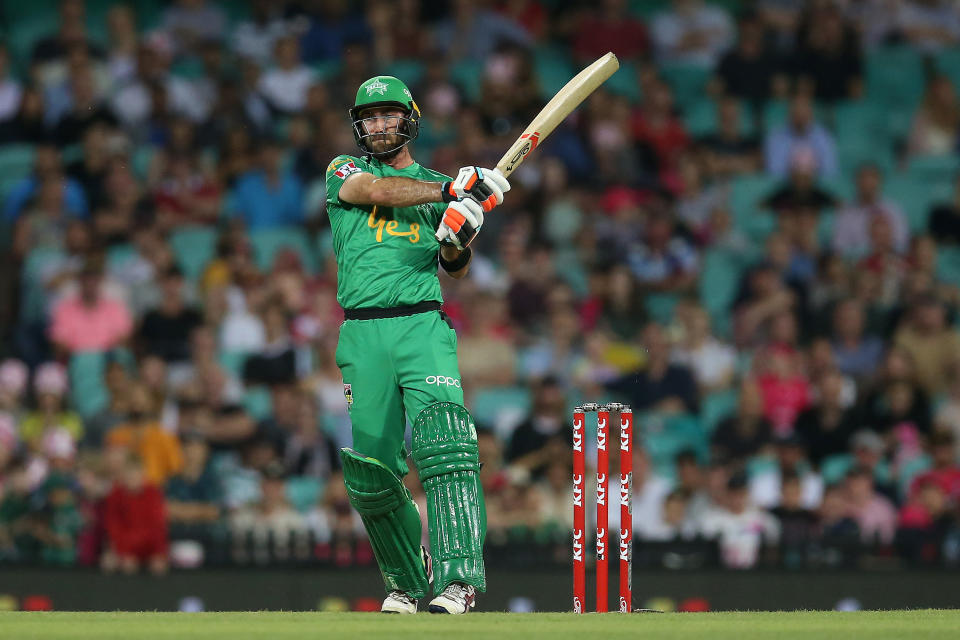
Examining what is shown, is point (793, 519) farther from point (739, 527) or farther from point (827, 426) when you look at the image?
point (827, 426)

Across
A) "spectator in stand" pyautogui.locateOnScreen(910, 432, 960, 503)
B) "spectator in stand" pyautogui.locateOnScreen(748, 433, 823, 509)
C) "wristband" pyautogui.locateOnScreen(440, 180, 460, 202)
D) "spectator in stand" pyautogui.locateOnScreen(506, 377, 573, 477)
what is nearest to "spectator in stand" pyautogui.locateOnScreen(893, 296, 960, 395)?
"spectator in stand" pyautogui.locateOnScreen(910, 432, 960, 503)

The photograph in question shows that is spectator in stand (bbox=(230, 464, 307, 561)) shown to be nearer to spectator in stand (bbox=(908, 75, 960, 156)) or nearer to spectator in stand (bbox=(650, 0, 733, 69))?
spectator in stand (bbox=(650, 0, 733, 69))

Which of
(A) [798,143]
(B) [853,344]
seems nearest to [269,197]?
(A) [798,143]

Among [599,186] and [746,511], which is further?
[599,186]

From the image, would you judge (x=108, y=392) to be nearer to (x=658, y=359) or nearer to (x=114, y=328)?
(x=114, y=328)

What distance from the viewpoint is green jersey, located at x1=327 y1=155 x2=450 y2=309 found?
6.95 metres

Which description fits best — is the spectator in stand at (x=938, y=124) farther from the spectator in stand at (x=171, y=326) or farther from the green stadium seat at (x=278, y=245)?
the spectator in stand at (x=171, y=326)

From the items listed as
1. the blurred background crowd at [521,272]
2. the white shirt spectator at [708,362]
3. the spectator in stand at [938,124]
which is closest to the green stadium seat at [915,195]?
the blurred background crowd at [521,272]

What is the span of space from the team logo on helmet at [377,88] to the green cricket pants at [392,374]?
3.54 ft

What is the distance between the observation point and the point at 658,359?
12.6 meters

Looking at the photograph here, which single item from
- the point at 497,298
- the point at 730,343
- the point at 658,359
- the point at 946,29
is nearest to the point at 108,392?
the point at 497,298

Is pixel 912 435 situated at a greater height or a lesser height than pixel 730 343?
lesser

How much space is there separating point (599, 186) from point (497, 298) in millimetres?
1955

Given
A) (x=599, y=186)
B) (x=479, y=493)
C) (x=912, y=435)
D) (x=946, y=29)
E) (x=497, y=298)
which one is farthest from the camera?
(x=946, y=29)
